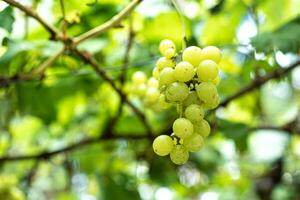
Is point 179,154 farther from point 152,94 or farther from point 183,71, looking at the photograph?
point 152,94

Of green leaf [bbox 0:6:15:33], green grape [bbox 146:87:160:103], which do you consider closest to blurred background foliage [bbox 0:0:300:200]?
green leaf [bbox 0:6:15:33]

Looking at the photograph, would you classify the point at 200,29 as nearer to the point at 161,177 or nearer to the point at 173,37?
the point at 173,37

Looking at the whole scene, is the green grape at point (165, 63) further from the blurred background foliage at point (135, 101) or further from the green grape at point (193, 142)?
the blurred background foliage at point (135, 101)

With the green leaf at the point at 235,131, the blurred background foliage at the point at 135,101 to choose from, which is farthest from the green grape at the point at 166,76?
the green leaf at the point at 235,131

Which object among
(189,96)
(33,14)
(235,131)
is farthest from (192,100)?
(235,131)

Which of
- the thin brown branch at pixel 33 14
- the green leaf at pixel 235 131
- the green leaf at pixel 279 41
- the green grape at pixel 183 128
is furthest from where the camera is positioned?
the green leaf at pixel 235 131

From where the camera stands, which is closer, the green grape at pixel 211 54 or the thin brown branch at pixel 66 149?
the green grape at pixel 211 54
